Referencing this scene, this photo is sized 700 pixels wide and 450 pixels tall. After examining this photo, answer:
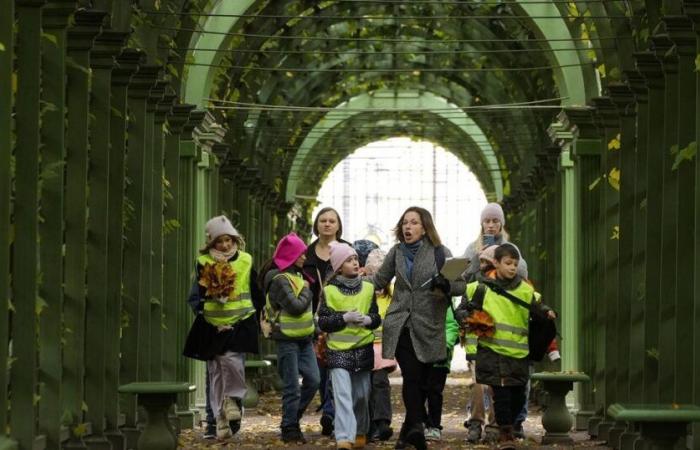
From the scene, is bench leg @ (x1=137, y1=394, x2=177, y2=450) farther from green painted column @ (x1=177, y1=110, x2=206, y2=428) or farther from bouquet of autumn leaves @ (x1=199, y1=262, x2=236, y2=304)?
green painted column @ (x1=177, y1=110, x2=206, y2=428)

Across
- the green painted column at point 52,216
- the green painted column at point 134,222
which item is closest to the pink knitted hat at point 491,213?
the green painted column at point 134,222

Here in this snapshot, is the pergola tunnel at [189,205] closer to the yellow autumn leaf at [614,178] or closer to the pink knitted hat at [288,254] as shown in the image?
the yellow autumn leaf at [614,178]

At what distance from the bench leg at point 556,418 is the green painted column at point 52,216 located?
4.99 m

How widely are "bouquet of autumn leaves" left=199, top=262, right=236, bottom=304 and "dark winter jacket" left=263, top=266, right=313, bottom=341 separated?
0.30 m

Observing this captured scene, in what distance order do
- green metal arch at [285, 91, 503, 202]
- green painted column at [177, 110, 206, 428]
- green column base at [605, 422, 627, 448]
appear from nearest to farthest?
1. green column base at [605, 422, 627, 448]
2. green painted column at [177, 110, 206, 428]
3. green metal arch at [285, 91, 503, 202]

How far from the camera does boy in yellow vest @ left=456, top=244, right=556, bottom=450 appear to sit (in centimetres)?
1388

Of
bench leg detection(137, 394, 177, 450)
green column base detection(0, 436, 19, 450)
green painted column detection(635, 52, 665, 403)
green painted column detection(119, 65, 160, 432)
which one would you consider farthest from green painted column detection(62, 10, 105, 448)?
green painted column detection(635, 52, 665, 403)

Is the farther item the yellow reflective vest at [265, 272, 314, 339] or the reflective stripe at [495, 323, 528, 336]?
the yellow reflective vest at [265, 272, 314, 339]

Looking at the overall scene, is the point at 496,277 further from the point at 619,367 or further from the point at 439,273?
the point at 619,367

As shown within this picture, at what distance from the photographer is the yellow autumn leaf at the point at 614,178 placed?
54.1 feet

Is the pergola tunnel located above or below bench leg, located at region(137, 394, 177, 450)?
above

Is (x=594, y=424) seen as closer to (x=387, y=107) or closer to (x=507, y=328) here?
(x=507, y=328)

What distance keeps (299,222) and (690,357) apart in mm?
30417

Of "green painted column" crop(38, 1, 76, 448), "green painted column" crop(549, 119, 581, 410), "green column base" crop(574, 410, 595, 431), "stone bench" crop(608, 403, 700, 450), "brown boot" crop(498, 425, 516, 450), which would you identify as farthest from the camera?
"green painted column" crop(549, 119, 581, 410)
